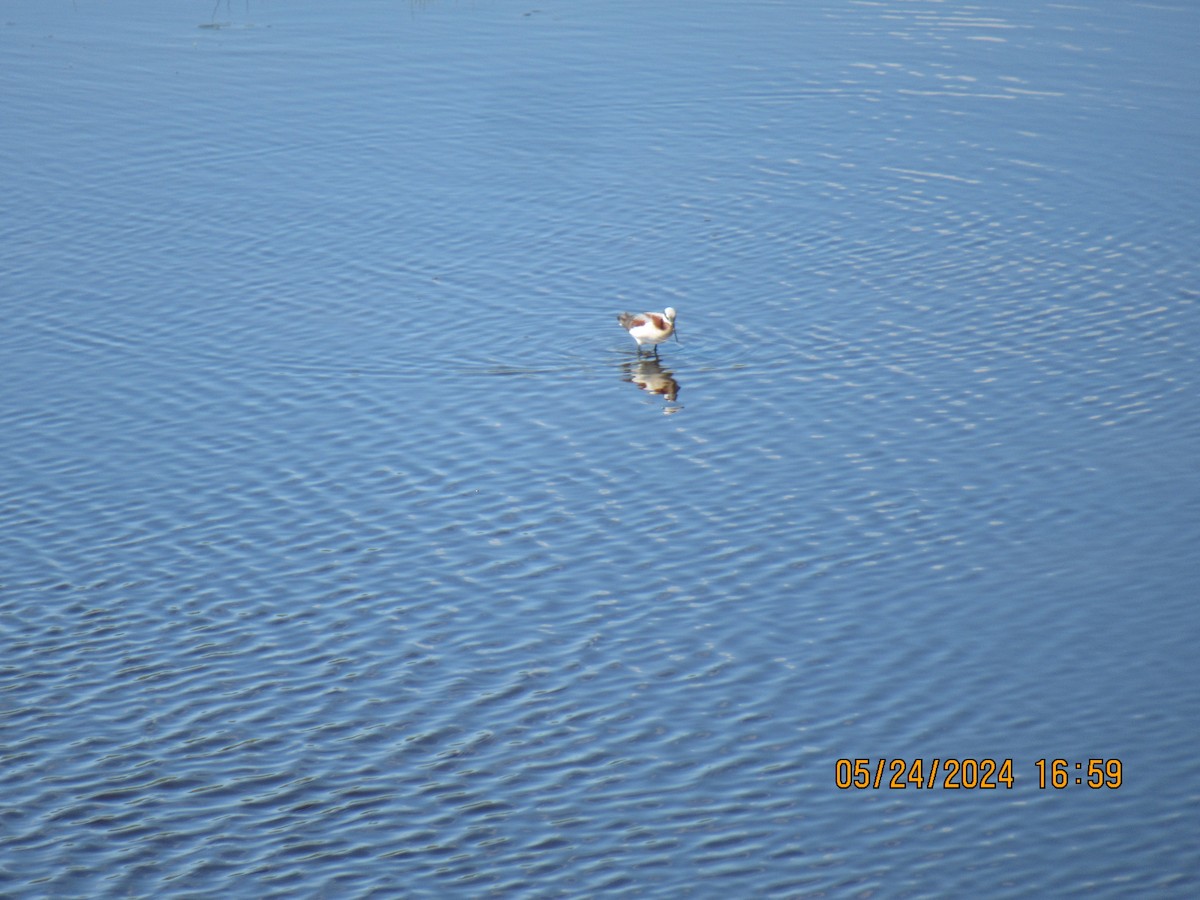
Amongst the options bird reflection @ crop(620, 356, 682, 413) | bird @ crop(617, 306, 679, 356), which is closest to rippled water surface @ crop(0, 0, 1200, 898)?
bird reflection @ crop(620, 356, 682, 413)

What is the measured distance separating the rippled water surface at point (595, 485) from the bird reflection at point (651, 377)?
0.08 metres

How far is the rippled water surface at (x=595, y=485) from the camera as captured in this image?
1228 centimetres

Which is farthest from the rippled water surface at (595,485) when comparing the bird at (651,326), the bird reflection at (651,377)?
the bird at (651,326)

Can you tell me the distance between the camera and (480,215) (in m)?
27.2

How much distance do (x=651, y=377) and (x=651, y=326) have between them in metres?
0.68

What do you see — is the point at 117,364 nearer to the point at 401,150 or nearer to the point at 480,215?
the point at 480,215

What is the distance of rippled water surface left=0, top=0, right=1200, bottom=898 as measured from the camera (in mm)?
12281

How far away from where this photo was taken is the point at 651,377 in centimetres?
2111
